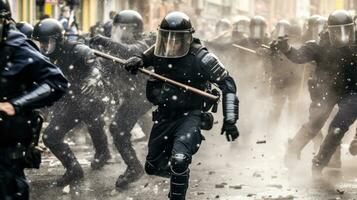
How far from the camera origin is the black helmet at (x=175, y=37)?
6.14 metres

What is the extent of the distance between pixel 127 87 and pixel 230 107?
2.64 metres

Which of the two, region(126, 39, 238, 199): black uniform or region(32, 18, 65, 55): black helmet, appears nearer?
region(126, 39, 238, 199): black uniform

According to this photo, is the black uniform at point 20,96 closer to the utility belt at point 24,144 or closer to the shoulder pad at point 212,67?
the utility belt at point 24,144

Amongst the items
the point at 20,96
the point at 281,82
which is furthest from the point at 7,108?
the point at 281,82

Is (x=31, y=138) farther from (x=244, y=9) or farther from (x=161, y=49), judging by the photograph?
(x=244, y=9)

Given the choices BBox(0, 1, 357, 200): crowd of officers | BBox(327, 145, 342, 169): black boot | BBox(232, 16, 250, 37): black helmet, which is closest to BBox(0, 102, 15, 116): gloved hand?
BBox(0, 1, 357, 200): crowd of officers

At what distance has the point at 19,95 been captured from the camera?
416 centimetres

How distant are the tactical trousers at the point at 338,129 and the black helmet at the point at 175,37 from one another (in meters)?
2.62

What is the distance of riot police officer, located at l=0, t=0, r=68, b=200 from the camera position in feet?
13.5

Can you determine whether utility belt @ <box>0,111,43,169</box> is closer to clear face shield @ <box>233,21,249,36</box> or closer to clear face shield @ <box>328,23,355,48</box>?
clear face shield @ <box>328,23,355,48</box>

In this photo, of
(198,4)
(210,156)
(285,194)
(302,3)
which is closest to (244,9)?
(198,4)

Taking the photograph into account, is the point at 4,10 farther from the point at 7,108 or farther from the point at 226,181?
the point at 226,181

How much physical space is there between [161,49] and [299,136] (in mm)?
3320

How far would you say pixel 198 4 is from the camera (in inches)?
1404
